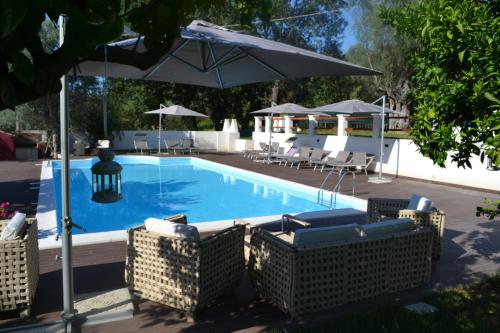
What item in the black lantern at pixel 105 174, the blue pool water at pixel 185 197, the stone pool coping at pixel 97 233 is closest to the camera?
the black lantern at pixel 105 174

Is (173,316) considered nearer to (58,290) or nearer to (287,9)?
(58,290)

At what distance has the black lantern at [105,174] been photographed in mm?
2643

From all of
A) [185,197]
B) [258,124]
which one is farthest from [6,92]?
[258,124]

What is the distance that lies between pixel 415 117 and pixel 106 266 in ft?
11.5

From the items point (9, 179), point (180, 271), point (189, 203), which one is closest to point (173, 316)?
point (180, 271)

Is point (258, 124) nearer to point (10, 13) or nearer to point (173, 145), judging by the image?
point (173, 145)

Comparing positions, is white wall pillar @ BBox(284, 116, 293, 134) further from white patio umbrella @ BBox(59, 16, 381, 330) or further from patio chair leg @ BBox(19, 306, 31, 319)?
patio chair leg @ BBox(19, 306, 31, 319)

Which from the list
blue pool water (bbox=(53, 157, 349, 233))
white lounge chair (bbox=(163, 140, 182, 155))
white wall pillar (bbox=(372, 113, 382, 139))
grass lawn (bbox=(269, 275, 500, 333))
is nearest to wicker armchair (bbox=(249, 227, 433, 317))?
grass lawn (bbox=(269, 275, 500, 333))

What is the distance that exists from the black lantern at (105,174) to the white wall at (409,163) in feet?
24.0

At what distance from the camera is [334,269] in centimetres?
350

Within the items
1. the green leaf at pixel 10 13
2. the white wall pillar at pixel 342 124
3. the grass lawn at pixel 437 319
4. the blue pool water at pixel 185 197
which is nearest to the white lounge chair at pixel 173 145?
the blue pool water at pixel 185 197

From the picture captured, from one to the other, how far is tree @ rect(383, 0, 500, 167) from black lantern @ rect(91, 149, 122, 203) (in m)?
2.12

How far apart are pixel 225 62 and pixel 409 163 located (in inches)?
329

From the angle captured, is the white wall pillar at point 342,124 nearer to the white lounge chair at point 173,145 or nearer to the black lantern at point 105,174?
the white lounge chair at point 173,145
